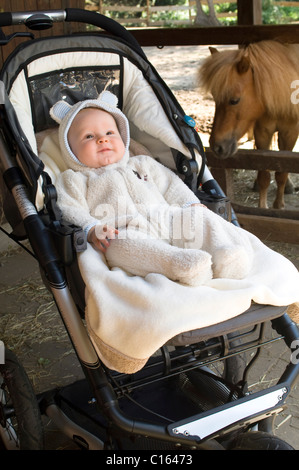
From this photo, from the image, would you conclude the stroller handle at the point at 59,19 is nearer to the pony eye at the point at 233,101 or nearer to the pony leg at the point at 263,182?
the pony eye at the point at 233,101

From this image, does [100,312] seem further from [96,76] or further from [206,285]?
[96,76]

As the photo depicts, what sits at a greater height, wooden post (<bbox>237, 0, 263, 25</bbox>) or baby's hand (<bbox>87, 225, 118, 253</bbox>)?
wooden post (<bbox>237, 0, 263, 25</bbox>)

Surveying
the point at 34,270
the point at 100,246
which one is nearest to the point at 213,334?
the point at 100,246

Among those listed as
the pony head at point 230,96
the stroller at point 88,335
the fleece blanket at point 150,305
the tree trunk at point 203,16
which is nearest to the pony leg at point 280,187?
the pony head at point 230,96

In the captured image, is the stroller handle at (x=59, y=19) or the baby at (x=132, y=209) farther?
the stroller handle at (x=59, y=19)

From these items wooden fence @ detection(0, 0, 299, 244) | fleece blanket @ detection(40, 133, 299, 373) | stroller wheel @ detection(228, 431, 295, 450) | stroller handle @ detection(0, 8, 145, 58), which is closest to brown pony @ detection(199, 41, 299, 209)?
wooden fence @ detection(0, 0, 299, 244)

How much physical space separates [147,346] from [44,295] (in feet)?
7.08

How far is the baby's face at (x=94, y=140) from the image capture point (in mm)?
2375

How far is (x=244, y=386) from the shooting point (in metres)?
2.23

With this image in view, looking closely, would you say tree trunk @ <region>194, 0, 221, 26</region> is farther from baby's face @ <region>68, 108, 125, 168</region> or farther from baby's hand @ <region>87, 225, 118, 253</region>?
baby's hand @ <region>87, 225, 118, 253</region>

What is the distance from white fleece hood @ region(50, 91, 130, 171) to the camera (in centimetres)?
239

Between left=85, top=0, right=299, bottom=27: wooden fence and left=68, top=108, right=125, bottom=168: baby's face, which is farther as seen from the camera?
left=85, top=0, right=299, bottom=27: wooden fence

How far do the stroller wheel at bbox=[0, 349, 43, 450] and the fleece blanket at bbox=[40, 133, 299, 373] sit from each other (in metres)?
0.47

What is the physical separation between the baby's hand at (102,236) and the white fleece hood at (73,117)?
393 mm
